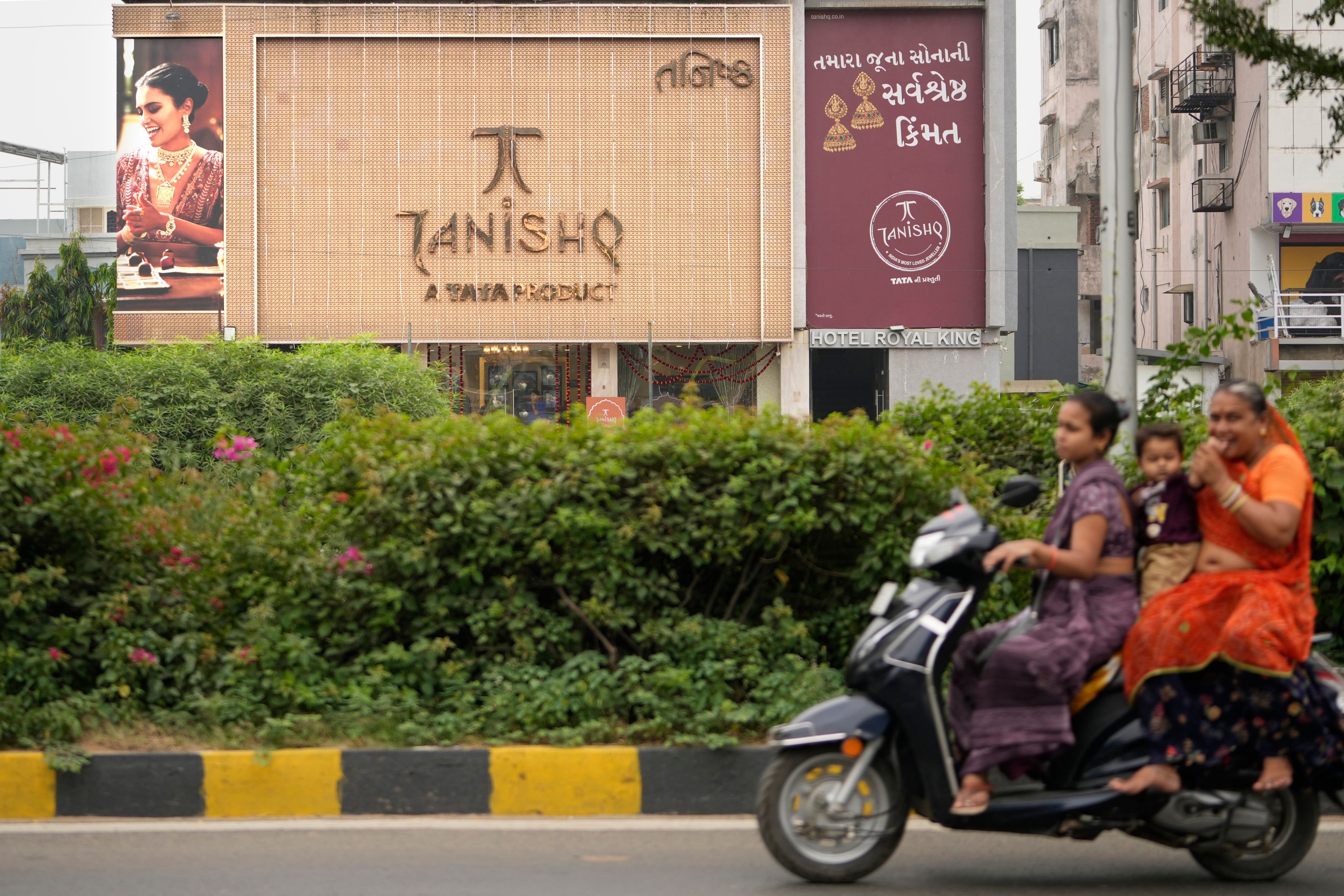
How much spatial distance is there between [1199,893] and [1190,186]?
41.9m

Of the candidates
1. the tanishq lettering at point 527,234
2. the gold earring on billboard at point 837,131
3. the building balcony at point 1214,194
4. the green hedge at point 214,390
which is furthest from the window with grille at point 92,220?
the green hedge at point 214,390

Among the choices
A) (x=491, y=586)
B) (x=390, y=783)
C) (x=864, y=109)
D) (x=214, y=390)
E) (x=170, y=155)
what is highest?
(x=864, y=109)

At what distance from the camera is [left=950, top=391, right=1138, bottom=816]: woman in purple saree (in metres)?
3.94

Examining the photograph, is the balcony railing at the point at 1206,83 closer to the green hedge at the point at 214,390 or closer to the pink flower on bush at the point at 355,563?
the green hedge at the point at 214,390

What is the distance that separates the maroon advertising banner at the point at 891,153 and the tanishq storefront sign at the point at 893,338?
348 millimetres

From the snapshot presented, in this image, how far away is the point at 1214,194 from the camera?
123ft

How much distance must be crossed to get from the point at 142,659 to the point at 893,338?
90.6ft

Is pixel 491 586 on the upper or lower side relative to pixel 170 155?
lower

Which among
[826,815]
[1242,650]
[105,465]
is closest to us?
[1242,650]

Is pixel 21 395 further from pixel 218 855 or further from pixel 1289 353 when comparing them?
pixel 1289 353

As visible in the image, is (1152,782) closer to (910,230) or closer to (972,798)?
(972,798)

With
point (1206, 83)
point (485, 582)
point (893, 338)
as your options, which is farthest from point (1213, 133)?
point (485, 582)

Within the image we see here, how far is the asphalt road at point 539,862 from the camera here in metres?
4.16

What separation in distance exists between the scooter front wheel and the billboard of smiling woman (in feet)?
97.0
